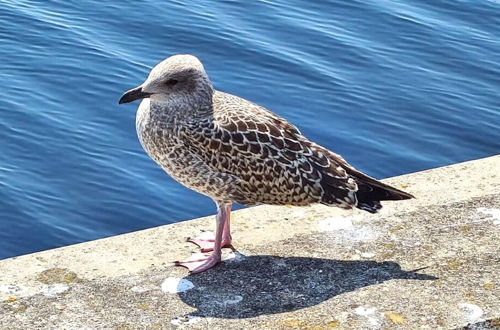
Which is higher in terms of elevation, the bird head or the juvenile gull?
the bird head

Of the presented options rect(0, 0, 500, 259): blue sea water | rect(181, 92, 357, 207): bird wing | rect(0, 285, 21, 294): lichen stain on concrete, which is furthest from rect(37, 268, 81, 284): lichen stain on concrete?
rect(0, 0, 500, 259): blue sea water

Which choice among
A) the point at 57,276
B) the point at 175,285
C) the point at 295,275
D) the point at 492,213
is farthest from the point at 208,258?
the point at 492,213

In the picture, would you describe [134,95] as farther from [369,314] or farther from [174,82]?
[369,314]

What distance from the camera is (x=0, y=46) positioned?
12.1 m

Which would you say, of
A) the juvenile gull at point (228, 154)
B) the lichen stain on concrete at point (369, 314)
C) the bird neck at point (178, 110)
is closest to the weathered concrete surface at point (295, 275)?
the lichen stain on concrete at point (369, 314)

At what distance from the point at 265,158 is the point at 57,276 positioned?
1.30 metres

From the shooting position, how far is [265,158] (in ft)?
21.1

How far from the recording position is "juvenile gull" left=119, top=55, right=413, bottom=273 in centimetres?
641

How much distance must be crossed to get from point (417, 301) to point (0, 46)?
7415 mm

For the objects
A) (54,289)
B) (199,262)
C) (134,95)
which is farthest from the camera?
(134,95)

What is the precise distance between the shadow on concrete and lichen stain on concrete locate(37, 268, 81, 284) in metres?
0.59

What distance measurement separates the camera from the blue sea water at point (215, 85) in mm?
9625

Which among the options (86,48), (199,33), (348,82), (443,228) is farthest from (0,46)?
(443,228)

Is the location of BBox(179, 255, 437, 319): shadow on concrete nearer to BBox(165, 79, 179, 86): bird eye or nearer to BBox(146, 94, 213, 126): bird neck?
BBox(146, 94, 213, 126): bird neck
